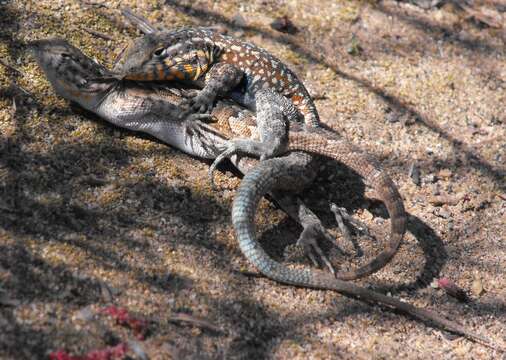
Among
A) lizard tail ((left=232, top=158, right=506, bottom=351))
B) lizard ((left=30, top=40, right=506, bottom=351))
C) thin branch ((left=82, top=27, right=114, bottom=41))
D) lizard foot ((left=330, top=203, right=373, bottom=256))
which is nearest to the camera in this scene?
lizard tail ((left=232, top=158, right=506, bottom=351))

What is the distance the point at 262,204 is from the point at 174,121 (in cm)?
94

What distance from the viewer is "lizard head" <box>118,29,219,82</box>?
16.4ft

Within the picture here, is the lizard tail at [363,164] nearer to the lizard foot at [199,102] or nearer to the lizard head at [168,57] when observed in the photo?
the lizard foot at [199,102]

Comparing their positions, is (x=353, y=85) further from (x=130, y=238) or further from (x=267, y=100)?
(x=130, y=238)

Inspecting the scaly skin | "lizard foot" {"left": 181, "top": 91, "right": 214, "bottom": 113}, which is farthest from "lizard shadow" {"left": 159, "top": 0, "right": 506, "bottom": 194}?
"lizard foot" {"left": 181, "top": 91, "right": 214, "bottom": 113}

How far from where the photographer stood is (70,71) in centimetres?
483

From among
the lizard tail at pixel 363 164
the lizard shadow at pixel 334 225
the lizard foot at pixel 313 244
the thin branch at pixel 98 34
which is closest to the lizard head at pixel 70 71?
the thin branch at pixel 98 34

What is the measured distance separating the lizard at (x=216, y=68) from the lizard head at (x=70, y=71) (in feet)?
0.63

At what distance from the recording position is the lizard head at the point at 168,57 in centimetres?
→ 501

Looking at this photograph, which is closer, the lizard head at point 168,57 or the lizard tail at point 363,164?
the lizard tail at point 363,164

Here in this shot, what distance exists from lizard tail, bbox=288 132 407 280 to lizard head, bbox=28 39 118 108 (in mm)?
1526

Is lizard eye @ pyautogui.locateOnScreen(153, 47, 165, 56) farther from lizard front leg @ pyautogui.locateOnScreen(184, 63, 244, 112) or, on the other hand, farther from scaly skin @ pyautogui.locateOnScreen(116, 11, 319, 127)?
lizard front leg @ pyautogui.locateOnScreen(184, 63, 244, 112)

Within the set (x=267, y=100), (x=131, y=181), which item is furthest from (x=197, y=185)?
(x=267, y=100)

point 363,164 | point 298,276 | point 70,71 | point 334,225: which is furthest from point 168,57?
point 298,276
